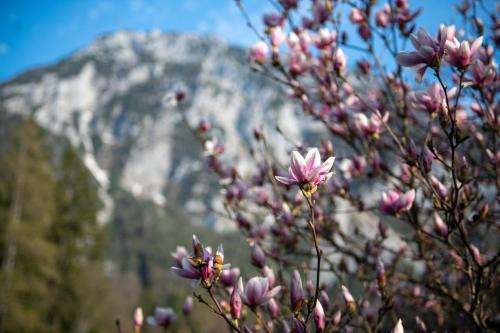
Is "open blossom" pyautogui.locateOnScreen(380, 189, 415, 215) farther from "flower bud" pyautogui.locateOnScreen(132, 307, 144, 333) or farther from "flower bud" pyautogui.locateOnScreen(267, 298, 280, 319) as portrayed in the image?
"flower bud" pyautogui.locateOnScreen(132, 307, 144, 333)

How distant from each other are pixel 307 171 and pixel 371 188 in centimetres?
147

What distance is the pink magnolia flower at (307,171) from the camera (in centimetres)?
97

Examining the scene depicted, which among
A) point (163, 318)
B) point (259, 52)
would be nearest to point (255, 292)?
point (163, 318)

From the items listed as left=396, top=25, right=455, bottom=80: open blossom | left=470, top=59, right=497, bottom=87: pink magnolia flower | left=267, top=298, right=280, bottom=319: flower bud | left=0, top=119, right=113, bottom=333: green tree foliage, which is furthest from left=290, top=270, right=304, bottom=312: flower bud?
left=0, top=119, right=113, bottom=333: green tree foliage

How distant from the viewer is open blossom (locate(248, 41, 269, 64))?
2.23 metres

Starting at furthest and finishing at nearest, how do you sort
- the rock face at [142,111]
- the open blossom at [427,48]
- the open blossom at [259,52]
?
1. the rock face at [142,111]
2. the open blossom at [259,52]
3. the open blossom at [427,48]

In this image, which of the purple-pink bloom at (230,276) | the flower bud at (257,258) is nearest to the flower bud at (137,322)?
the purple-pink bloom at (230,276)

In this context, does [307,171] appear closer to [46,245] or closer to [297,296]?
[297,296]

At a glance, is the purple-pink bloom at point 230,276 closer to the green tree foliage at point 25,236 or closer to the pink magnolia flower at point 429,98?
the pink magnolia flower at point 429,98

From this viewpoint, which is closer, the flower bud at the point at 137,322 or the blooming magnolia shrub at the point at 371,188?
the blooming magnolia shrub at the point at 371,188

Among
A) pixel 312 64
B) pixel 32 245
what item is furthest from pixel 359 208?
pixel 32 245

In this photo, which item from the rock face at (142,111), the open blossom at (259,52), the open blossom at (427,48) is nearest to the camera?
the open blossom at (427,48)

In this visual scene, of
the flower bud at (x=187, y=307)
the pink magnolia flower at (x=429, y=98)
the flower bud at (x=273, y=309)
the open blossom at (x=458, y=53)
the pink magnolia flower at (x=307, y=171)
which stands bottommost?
the flower bud at (x=273, y=309)

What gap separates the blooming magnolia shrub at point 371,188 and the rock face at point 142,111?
8483cm
